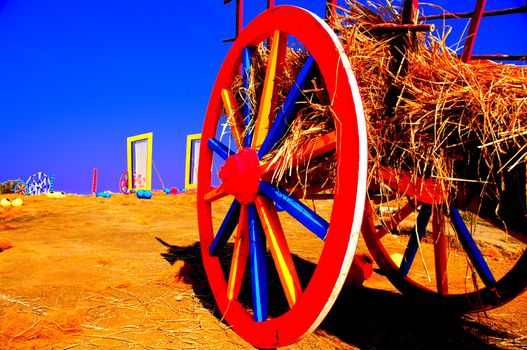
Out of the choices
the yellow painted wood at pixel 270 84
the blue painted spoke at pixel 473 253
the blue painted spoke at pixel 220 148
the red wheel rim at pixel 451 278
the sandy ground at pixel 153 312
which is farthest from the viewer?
the blue painted spoke at pixel 220 148

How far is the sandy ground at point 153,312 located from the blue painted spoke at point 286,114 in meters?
1.22

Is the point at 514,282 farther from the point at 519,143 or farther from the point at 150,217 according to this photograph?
the point at 150,217

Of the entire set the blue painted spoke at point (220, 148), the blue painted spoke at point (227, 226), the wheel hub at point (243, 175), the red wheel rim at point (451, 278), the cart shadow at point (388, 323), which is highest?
the blue painted spoke at point (220, 148)

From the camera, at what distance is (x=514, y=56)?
246 centimetres

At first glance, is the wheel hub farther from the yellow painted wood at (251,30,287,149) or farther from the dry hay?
the dry hay

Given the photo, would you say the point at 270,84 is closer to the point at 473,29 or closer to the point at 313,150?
the point at 313,150

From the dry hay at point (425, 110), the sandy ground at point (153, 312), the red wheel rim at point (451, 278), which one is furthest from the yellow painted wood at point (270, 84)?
the sandy ground at point (153, 312)

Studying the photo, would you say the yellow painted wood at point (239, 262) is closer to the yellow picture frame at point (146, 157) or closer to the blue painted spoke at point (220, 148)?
the blue painted spoke at point (220, 148)

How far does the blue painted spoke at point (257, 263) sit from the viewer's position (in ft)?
7.66

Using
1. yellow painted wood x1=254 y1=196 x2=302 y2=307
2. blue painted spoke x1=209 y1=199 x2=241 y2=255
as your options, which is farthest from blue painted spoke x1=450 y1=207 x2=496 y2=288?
blue painted spoke x1=209 y1=199 x2=241 y2=255

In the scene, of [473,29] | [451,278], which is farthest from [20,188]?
[473,29]

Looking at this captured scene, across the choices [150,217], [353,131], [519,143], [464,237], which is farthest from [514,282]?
[150,217]

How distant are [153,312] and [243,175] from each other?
1.33 meters

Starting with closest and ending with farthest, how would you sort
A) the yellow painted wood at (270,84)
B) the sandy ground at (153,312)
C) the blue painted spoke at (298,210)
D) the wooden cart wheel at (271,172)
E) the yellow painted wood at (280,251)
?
the wooden cart wheel at (271,172)
the blue painted spoke at (298,210)
the yellow painted wood at (280,251)
the yellow painted wood at (270,84)
the sandy ground at (153,312)
